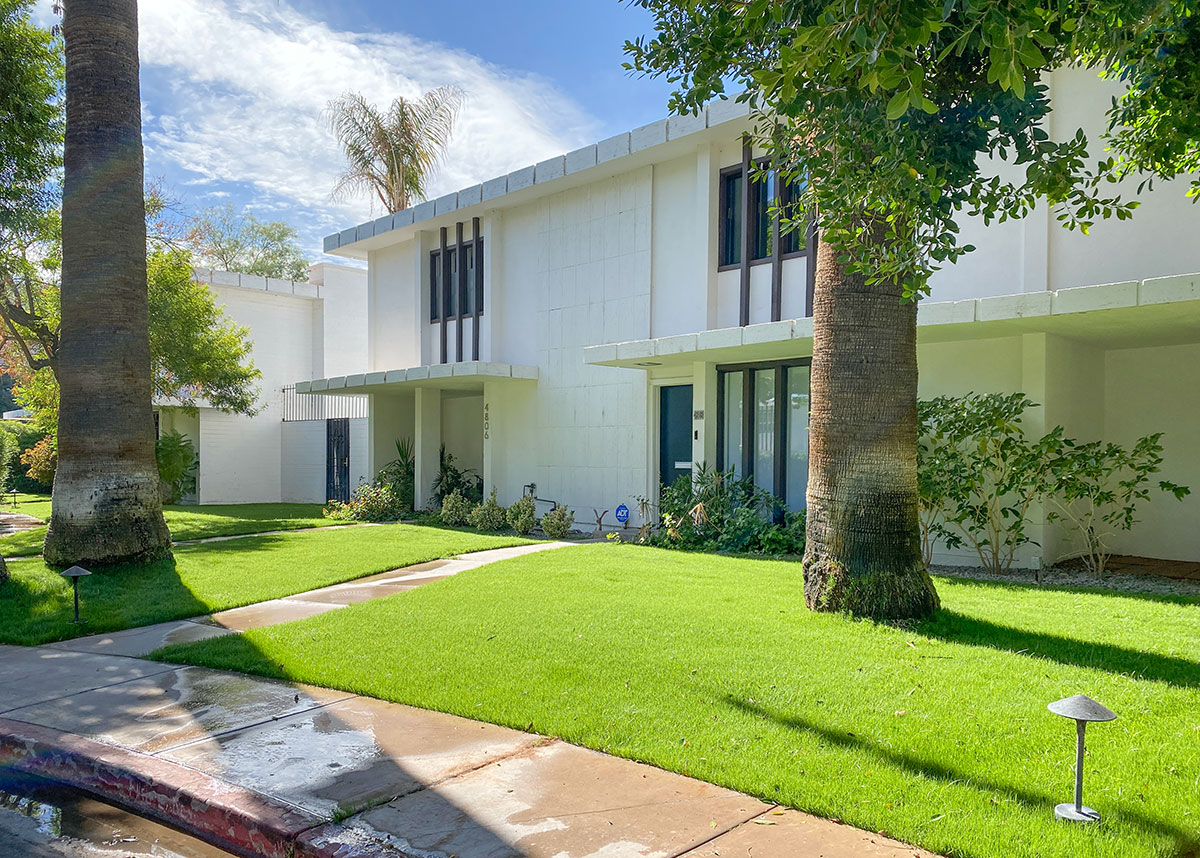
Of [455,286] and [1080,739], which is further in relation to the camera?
[455,286]

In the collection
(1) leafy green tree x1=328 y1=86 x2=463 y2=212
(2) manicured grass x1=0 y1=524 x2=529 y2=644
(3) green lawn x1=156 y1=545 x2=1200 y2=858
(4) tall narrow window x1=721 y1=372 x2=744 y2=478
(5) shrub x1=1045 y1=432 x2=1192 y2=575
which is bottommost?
(2) manicured grass x1=0 y1=524 x2=529 y2=644

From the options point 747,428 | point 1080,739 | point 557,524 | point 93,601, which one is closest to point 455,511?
point 557,524

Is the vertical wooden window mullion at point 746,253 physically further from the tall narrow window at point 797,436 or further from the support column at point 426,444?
the support column at point 426,444

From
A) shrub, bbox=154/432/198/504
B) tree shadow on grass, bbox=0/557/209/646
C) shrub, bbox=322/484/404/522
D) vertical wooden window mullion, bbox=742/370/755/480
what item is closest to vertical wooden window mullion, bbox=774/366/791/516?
vertical wooden window mullion, bbox=742/370/755/480

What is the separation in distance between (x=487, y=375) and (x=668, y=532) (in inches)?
217

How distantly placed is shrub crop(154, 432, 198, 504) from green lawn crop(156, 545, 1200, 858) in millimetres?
16411

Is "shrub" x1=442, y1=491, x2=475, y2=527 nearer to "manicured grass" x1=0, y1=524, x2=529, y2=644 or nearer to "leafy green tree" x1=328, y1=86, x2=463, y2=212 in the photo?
"manicured grass" x1=0, y1=524, x2=529, y2=644

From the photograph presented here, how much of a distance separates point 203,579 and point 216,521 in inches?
328

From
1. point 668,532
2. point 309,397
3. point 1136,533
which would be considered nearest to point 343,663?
point 668,532

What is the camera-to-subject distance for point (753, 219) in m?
13.5

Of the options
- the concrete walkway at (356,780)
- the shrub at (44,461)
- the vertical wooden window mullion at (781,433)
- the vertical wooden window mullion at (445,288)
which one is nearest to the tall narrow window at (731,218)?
the vertical wooden window mullion at (781,433)

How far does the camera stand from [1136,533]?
37.8ft

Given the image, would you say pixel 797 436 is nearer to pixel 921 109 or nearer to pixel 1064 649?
pixel 1064 649

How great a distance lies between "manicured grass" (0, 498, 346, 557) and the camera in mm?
14326
